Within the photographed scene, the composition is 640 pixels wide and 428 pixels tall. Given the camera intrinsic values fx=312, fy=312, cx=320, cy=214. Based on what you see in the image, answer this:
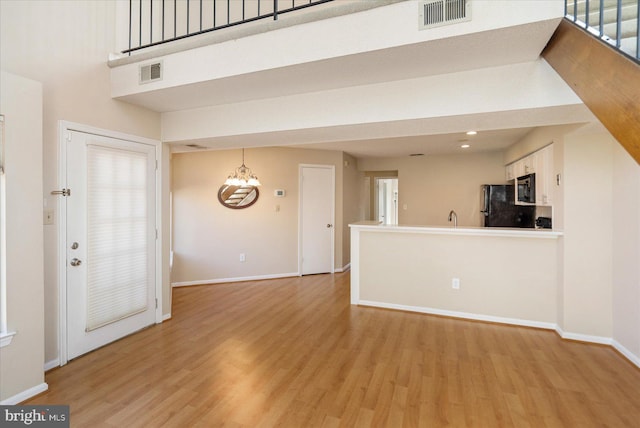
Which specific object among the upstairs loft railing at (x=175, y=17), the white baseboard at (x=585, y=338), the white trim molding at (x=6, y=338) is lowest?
the white baseboard at (x=585, y=338)

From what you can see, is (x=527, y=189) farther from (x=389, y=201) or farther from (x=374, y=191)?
(x=389, y=201)

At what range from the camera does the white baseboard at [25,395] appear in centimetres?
206

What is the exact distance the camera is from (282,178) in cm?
567

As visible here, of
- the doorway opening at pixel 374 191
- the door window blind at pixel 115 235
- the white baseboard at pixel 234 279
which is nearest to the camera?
the door window blind at pixel 115 235

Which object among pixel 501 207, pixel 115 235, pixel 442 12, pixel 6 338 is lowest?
pixel 6 338

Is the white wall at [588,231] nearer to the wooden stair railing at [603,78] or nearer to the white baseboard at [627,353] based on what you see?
the white baseboard at [627,353]

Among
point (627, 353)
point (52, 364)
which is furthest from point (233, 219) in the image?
point (627, 353)

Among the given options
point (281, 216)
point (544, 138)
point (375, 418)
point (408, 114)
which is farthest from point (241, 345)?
point (544, 138)

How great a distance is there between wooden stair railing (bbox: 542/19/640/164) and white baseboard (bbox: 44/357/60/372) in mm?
3853

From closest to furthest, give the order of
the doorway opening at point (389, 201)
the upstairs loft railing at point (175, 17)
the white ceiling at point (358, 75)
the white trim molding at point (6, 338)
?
the white ceiling at point (358, 75) → the white trim molding at point (6, 338) → the upstairs loft railing at point (175, 17) → the doorway opening at point (389, 201)

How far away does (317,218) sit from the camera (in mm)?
5930

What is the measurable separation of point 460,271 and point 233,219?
143 inches

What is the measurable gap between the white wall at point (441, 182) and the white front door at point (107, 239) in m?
5.00

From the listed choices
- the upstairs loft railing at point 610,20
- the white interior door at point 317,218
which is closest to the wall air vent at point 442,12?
the upstairs loft railing at point 610,20
